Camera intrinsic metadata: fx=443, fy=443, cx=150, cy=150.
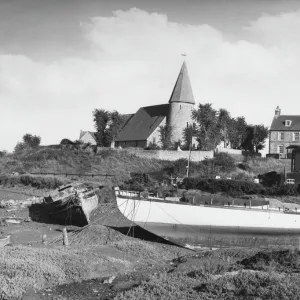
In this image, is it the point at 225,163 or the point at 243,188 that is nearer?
the point at 243,188

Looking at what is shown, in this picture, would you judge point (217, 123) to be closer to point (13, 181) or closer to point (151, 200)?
point (13, 181)

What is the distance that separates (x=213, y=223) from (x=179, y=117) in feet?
123

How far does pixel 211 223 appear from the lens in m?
26.4

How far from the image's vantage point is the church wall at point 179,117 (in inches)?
2461

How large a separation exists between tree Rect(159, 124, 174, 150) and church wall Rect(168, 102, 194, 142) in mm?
788

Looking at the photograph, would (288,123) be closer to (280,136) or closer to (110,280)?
(280,136)

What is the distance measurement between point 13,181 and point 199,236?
87.2 ft

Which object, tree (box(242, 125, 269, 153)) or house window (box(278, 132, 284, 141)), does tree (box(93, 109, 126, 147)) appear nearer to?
tree (box(242, 125, 269, 153))

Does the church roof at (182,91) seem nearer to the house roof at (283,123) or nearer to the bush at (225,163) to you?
the house roof at (283,123)

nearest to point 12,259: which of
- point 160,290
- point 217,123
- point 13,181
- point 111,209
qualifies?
point 160,290

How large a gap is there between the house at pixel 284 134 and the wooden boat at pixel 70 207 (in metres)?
39.3

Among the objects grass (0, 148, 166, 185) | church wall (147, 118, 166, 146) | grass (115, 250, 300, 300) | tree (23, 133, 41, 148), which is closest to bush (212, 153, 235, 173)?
grass (0, 148, 166, 185)

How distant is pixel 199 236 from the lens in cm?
2591

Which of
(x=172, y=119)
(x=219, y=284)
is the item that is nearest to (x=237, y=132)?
(x=172, y=119)
